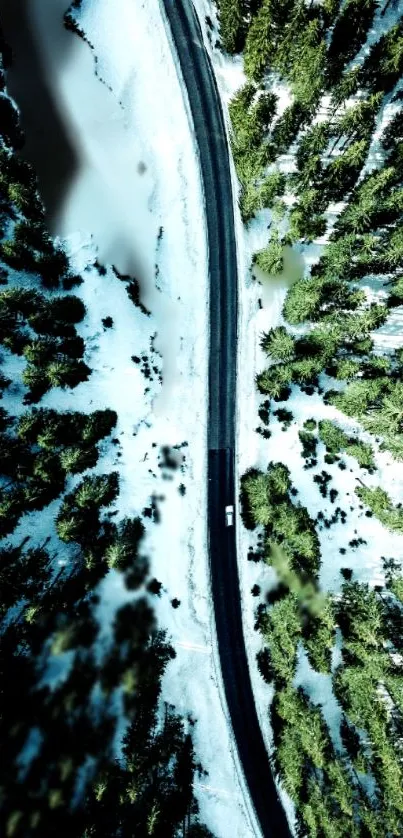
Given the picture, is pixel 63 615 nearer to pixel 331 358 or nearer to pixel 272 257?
pixel 331 358

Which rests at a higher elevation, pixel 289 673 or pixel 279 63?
pixel 279 63

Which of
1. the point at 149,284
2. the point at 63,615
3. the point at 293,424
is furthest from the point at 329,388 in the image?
the point at 63,615

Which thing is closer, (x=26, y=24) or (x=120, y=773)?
(x=120, y=773)

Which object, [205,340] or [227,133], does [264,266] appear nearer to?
[205,340]

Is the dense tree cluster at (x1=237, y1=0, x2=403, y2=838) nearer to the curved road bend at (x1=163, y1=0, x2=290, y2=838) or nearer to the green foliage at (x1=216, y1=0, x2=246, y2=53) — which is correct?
the green foliage at (x1=216, y1=0, x2=246, y2=53)

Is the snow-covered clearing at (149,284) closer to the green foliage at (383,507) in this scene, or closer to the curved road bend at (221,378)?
the curved road bend at (221,378)

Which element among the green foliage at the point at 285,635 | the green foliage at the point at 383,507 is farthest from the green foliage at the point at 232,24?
the green foliage at the point at 285,635

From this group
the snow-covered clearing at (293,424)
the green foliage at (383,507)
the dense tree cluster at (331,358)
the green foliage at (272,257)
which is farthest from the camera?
the snow-covered clearing at (293,424)

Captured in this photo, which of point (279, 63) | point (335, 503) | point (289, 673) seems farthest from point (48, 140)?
point (289, 673)
